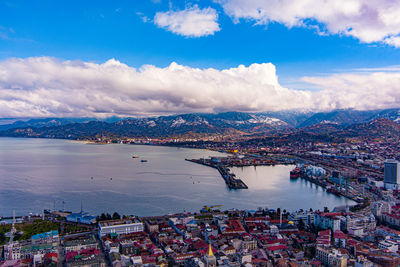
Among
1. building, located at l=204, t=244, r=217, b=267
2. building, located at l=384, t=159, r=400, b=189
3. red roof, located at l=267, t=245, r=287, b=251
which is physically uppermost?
building, located at l=384, t=159, r=400, b=189

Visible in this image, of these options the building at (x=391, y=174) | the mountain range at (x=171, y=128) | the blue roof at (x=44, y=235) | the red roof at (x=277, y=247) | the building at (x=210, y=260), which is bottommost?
the red roof at (x=277, y=247)

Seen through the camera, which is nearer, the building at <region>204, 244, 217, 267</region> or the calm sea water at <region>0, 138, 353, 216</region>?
the building at <region>204, 244, 217, 267</region>

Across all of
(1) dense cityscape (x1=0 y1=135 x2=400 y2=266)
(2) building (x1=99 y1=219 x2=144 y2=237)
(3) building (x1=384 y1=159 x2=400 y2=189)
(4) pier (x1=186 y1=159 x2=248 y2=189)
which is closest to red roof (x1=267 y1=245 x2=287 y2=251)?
(1) dense cityscape (x1=0 y1=135 x2=400 y2=266)

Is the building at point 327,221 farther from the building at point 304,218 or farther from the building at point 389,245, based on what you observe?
the building at point 389,245

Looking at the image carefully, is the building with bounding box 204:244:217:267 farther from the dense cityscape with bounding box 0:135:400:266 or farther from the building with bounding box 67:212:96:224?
the building with bounding box 67:212:96:224

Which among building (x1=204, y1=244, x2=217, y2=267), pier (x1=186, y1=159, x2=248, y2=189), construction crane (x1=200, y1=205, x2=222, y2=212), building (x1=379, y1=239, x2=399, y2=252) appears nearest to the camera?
building (x1=204, y1=244, x2=217, y2=267)

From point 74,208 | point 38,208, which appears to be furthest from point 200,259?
point 38,208

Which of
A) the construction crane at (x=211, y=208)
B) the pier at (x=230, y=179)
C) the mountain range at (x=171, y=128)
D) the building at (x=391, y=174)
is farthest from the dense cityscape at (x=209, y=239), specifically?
the mountain range at (x=171, y=128)

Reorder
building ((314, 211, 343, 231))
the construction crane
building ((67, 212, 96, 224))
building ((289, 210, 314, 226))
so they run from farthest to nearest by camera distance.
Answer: the construction crane
building ((289, 210, 314, 226))
building ((67, 212, 96, 224))
building ((314, 211, 343, 231))
